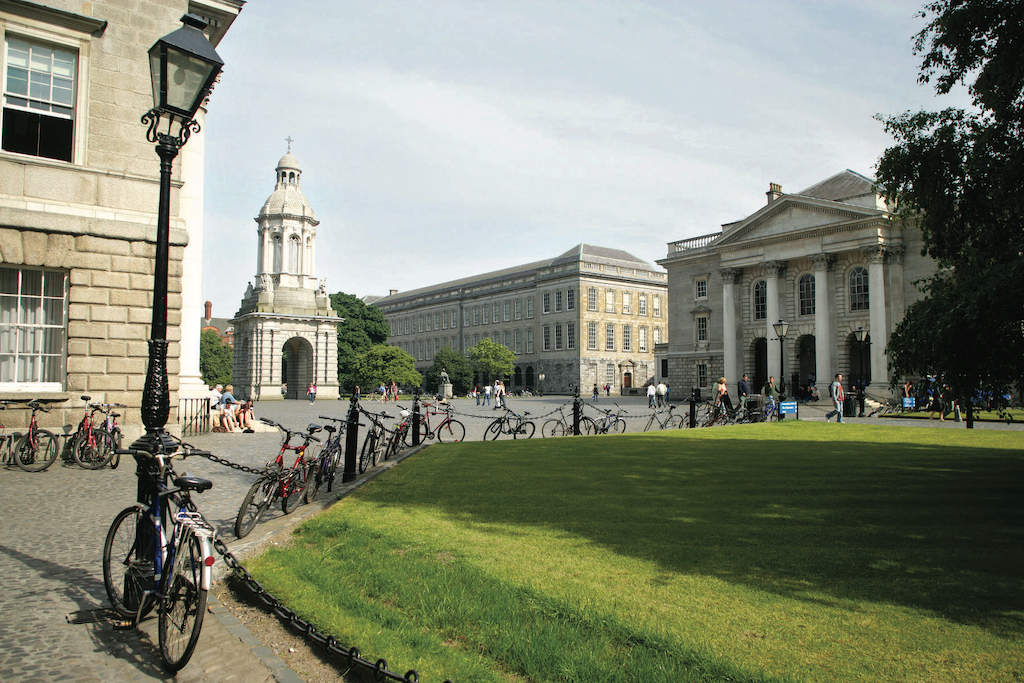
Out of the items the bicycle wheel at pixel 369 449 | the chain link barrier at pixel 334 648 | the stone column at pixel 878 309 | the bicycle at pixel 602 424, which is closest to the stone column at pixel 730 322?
the stone column at pixel 878 309

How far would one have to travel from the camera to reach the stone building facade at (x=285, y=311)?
6738 centimetres

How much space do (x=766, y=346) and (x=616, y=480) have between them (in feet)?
155

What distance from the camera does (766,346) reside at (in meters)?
54.6

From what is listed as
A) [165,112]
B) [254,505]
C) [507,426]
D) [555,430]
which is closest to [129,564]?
[254,505]

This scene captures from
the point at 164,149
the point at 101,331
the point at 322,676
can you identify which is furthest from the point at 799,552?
the point at 101,331

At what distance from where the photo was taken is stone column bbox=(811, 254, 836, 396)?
48.4 meters

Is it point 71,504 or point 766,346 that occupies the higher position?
point 766,346

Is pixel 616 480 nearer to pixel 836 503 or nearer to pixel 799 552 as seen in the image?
pixel 836 503

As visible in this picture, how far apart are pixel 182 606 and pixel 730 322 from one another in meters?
53.5

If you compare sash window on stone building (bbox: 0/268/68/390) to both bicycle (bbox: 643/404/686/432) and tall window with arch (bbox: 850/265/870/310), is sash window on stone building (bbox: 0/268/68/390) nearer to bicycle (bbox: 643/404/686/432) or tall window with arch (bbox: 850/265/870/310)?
bicycle (bbox: 643/404/686/432)

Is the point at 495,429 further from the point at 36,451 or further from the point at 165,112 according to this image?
the point at 165,112

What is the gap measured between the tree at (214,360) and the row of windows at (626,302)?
50176 mm

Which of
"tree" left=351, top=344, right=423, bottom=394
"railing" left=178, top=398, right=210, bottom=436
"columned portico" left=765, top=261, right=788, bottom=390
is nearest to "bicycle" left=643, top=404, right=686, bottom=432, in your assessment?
"railing" left=178, top=398, right=210, bottom=436

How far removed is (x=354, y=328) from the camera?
287ft
